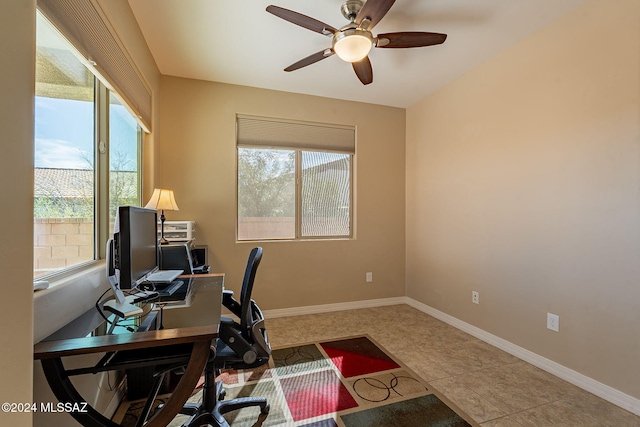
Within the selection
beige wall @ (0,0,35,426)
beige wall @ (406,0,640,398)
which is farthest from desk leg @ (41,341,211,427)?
beige wall @ (406,0,640,398)

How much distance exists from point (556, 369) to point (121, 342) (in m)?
2.79

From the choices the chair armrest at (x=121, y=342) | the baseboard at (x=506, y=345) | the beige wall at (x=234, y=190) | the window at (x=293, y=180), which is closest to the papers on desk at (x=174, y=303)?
the chair armrest at (x=121, y=342)

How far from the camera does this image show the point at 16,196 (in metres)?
0.68

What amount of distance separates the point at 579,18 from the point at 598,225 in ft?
4.77

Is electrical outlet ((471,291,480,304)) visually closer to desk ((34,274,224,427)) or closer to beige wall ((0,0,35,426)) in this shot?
desk ((34,274,224,427))

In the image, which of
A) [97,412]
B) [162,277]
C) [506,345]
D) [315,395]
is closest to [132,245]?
[162,277]

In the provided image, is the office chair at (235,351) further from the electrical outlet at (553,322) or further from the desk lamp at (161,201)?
the electrical outlet at (553,322)

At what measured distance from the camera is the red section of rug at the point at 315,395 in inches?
66.2

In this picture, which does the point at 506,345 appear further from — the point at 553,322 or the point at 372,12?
the point at 372,12

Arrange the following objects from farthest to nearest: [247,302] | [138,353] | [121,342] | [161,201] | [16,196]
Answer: [161,201], [247,302], [138,353], [121,342], [16,196]

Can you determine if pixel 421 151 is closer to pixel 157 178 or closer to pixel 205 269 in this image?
pixel 205 269

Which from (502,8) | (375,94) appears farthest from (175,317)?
(375,94)

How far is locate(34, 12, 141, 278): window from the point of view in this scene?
3.75ft

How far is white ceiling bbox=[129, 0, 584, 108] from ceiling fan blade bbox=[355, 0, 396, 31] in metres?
0.34
